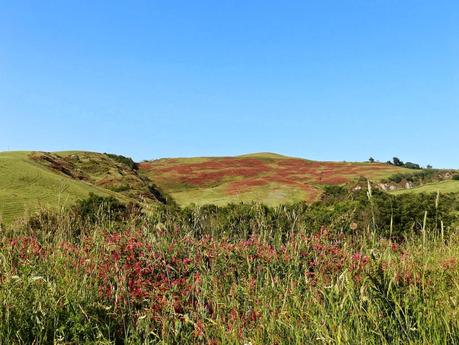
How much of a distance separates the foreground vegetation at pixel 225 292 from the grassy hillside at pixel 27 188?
11.9 meters

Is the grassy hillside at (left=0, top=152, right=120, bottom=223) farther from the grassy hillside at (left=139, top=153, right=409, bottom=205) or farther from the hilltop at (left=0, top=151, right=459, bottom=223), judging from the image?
the grassy hillside at (left=139, top=153, right=409, bottom=205)

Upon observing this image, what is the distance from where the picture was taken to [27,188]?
20484 millimetres

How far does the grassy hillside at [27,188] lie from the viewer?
18266 mm

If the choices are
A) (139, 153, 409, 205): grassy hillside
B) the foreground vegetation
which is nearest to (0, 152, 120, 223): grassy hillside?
the foreground vegetation

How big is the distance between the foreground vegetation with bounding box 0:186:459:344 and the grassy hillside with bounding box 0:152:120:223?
38.9 ft

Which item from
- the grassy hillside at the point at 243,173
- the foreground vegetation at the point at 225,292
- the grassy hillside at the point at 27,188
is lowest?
the foreground vegetation at the point at 225,292

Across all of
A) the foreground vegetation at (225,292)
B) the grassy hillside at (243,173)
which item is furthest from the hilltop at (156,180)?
the foreground vegetation at (225,292)

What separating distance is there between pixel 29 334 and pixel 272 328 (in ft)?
6.65

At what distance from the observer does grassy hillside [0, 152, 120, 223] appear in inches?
719

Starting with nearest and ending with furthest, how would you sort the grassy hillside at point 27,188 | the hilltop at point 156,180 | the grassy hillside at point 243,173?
the grassy hillside at point 27,188 < the hilltop at point 156,180 < the grassy hillside at point 243,173

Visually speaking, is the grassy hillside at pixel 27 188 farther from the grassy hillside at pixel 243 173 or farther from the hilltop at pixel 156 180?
the grassy hillside at pixel 243 173

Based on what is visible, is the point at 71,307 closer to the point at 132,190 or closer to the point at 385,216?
the point at 385,216

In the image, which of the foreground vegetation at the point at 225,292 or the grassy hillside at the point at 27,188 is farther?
the grassy hillside at the point at 27,188

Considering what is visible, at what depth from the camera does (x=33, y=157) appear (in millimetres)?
27422
